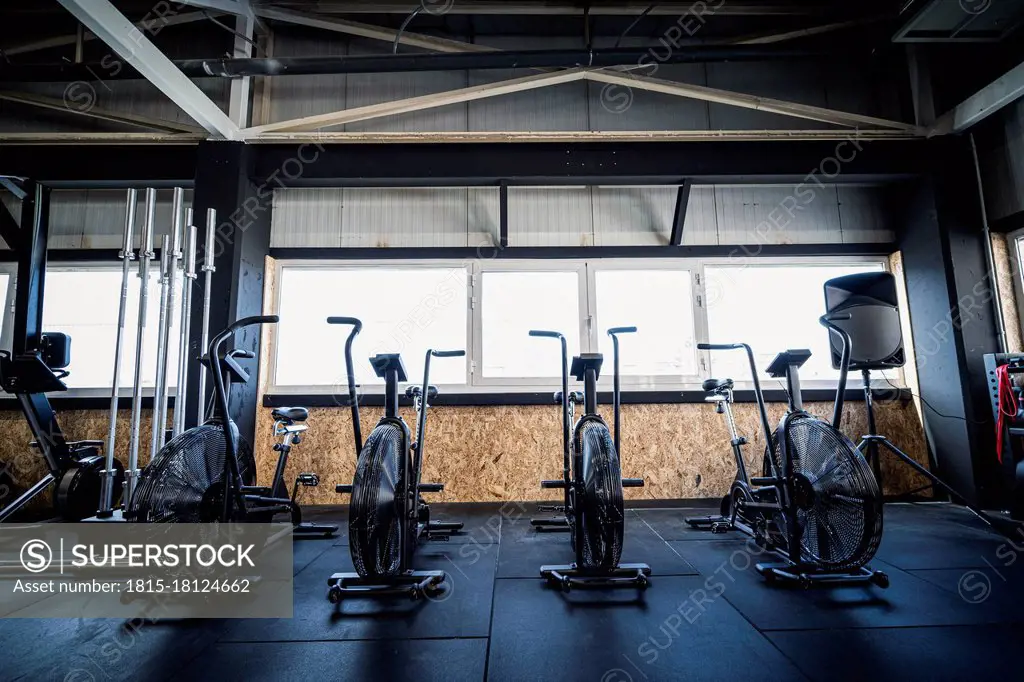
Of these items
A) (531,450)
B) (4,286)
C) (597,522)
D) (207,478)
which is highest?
(4,286)

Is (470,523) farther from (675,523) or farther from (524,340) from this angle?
(524,340)

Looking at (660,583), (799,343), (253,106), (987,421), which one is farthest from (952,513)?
(253,106)

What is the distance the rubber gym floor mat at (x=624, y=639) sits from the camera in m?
1.43

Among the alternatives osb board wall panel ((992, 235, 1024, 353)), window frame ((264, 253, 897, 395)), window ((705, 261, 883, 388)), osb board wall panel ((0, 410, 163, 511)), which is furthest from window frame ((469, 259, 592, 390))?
osb board wall panel ((992, 235, 1024, 353))

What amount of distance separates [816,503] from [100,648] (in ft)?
9.77

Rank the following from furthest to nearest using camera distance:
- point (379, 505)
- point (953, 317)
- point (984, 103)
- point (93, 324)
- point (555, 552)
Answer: point (93, 324) → point (953, 317) → point (984, 103) → point (555, 552) → point (379, 505)

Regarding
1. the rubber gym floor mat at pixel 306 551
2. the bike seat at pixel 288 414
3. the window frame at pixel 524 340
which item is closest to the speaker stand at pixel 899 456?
the window frame at pixel 524 340

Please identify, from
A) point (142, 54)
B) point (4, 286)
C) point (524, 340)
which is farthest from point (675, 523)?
point (4, 286)

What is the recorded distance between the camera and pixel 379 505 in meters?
1.99

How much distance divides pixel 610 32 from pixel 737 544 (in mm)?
4557

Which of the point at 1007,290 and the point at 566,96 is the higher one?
the point at 566,96

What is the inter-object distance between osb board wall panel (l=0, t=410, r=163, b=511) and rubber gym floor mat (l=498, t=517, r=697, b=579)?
3.27 m

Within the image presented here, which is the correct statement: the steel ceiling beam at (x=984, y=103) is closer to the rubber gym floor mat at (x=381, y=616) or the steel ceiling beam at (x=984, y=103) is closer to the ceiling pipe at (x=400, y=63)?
the ceiling pipe at (x=400, y=63)

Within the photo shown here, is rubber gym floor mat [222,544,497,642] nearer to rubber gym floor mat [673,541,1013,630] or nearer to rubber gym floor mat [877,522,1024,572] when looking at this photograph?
rubber gym floor mat [673,541,1013,630]
